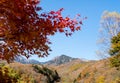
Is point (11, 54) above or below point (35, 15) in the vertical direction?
below

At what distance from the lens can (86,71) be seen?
46656mm

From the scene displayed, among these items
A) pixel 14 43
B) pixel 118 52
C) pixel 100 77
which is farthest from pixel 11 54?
pixel 118 52

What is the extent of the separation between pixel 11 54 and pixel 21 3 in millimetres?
2458

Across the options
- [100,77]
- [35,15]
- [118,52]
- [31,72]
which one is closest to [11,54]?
[35,15]

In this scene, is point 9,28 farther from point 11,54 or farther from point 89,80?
point 89,80

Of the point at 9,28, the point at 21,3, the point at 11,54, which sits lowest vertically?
the point at 11,54

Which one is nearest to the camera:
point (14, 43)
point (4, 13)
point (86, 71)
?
point (4, 13)

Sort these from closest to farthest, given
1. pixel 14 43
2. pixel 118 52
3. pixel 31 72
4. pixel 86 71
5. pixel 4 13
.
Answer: pixel 4 13
pixel 14 43
pixel 31 72
pixel 118 52
pixel 86 71

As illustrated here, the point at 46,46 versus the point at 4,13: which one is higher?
the point at 4,13

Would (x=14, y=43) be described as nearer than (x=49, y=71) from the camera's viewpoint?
Yes

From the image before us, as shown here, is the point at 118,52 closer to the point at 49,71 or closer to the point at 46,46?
the point at 49,71

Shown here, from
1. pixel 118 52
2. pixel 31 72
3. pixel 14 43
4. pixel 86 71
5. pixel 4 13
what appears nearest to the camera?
pixel 4 13

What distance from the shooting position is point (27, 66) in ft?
127

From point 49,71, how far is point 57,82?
1.79 meters
